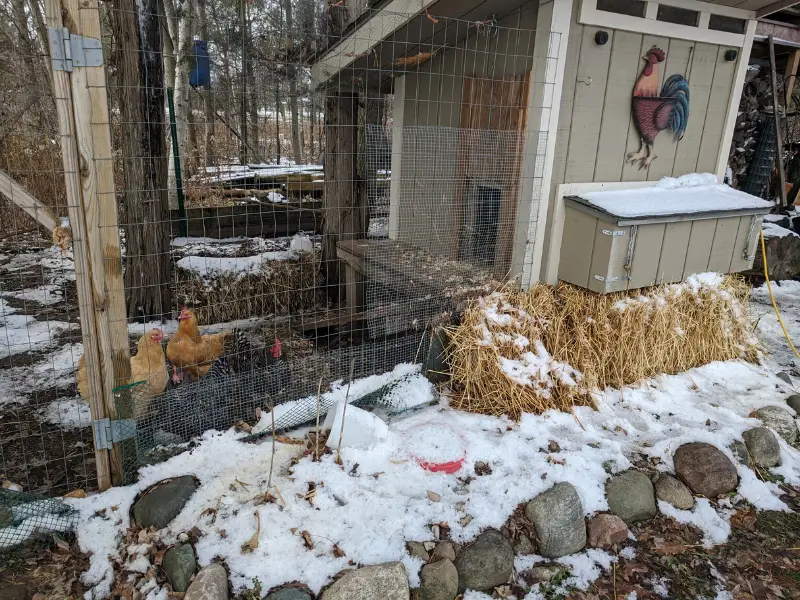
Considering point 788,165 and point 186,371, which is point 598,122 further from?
point 788,165

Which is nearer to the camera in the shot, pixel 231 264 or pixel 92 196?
pixel 92 196

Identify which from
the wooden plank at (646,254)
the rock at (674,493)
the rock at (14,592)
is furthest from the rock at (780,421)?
the rock at (14,592)

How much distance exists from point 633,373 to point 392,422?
1.85 meters

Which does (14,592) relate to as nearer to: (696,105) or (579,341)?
(579,341)

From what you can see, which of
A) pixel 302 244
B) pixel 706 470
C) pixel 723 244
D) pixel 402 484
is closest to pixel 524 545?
pixel 402 484

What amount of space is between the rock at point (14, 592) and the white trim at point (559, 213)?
3.38 meters

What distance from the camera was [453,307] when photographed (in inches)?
142

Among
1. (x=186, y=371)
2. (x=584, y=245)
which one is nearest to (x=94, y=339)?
(x=186, y=371)

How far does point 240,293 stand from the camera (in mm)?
5625

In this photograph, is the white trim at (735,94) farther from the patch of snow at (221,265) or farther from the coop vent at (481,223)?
the patch of snow at (221,265)

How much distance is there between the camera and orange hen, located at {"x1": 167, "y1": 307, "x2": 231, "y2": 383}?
3.61 metres

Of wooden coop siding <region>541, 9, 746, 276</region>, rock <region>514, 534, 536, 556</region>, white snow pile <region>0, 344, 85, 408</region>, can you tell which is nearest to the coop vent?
wooden coop siding <region>541, 9, 746, 276</region>

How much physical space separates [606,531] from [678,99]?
3136mm

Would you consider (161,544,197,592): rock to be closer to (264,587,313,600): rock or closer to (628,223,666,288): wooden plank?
(264,587,313,600): rock
